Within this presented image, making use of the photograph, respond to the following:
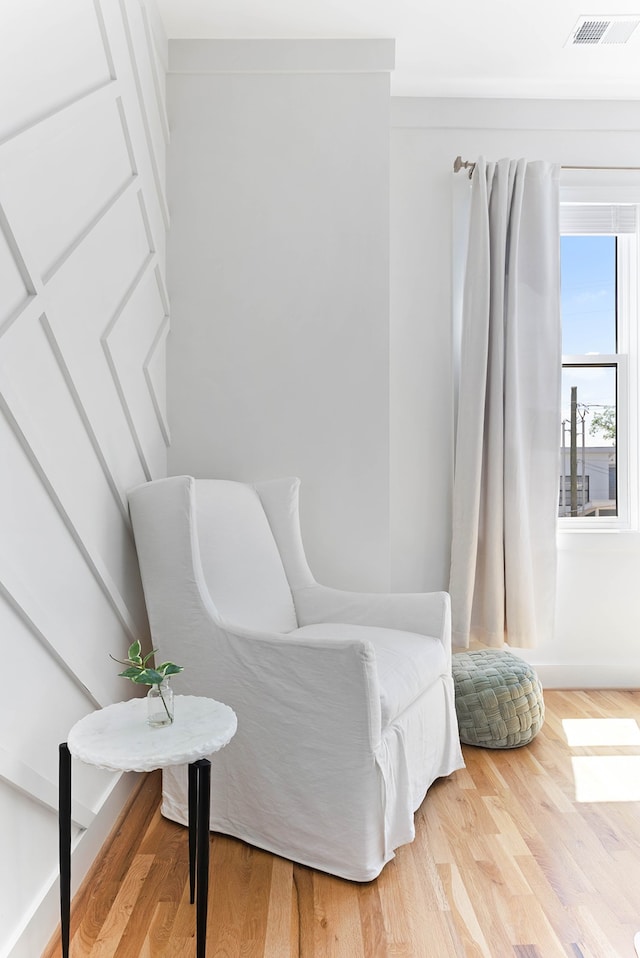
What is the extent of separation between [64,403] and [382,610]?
1.17 metres

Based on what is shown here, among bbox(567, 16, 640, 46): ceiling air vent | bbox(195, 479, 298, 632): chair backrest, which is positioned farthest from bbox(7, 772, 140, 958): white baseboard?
bbox(567, 16, 640, 46): ceiling air vent

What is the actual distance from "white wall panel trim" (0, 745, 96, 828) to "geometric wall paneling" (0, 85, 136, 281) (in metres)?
0.93

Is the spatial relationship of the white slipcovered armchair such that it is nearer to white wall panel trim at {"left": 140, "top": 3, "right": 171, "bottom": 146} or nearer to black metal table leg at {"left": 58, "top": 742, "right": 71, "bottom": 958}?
black metal table leg at {"left": 58, "top": 742, "right": 71, "bottom": 958}

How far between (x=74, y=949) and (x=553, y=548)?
7.19 ft

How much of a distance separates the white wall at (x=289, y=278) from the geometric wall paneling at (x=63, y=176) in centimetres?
64

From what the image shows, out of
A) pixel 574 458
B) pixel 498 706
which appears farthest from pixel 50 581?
pixel 574 458

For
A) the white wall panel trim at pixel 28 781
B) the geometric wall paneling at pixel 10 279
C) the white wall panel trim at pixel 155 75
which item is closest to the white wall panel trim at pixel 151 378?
the white wall panel trim at pixel 155 75

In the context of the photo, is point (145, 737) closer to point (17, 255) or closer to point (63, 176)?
point (17, 255)

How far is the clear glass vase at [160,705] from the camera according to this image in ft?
4.29

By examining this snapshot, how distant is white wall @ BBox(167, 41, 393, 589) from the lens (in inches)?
101

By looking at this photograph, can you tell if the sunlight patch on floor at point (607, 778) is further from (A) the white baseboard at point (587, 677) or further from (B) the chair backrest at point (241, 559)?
(B) the chair backrest at point (241, 559)

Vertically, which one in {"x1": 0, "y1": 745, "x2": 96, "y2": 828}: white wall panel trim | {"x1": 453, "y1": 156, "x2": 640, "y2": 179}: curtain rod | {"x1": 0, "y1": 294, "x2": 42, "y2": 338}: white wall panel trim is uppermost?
{"x1": 453, "y1": 156, "x2": 640, "y2": 179}: curtain rod

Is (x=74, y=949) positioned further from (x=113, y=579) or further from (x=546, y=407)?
(x=546, y=407)

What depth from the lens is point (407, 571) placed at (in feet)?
9.74
